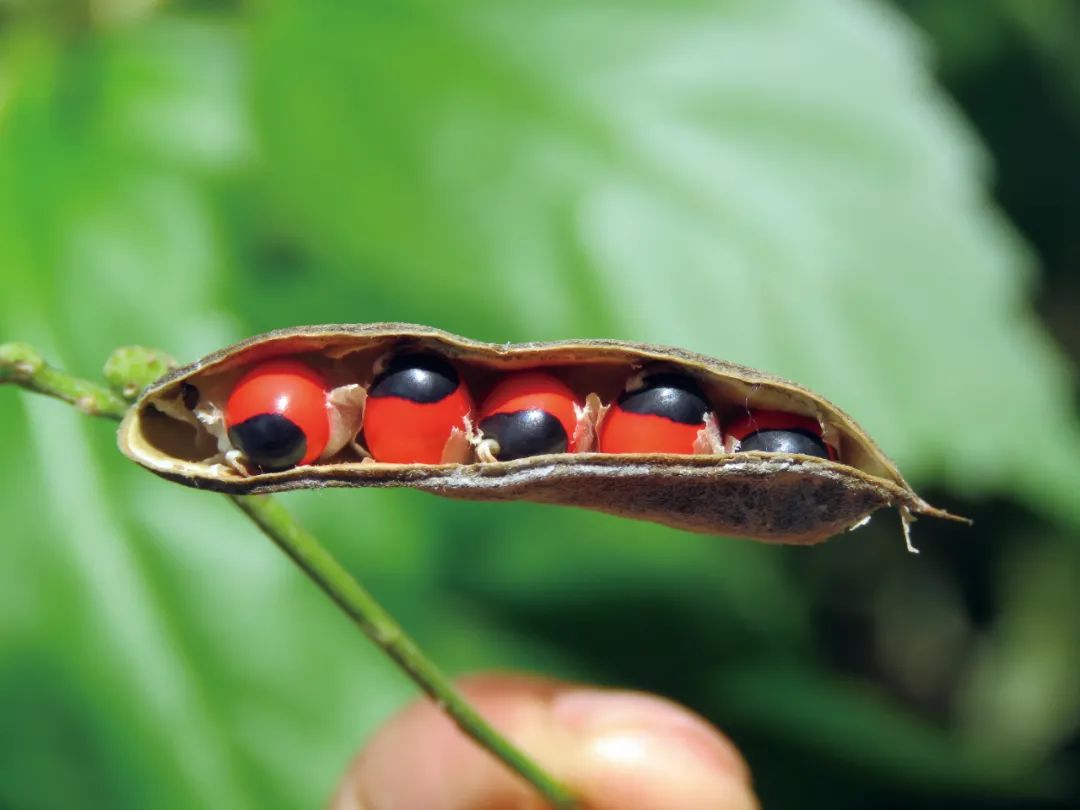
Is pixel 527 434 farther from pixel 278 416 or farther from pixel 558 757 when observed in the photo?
pixel 558 757

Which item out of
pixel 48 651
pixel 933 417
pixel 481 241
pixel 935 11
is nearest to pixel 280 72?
pixel 481 241

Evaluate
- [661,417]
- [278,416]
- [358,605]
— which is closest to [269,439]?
[278,416]

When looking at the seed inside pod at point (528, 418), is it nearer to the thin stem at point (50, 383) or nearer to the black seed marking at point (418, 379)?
the black seed marking at point (418, 379)

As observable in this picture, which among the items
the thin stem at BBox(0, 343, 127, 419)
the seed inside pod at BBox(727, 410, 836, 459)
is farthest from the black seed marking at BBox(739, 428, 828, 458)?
the thin stem at BBox(0, 343, 127, 419)

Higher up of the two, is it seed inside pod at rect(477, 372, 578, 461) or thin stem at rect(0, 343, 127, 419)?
thin stem at rect(0, 343, 127, 419)

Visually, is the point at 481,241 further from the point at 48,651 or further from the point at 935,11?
the point at 935,11

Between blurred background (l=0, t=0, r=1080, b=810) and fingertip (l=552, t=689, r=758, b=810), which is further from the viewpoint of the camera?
blurred background (l=0, t=0, r=1080, b=810)

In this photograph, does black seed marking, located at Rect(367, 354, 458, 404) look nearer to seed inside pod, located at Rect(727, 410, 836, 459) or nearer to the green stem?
the green stem
